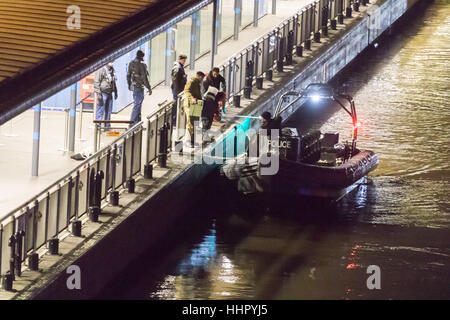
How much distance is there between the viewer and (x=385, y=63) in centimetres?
3950

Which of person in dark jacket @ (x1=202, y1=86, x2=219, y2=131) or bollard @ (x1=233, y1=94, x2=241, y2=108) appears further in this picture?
bollard @ (x1=233, y1=94, x2=241, y2=108)

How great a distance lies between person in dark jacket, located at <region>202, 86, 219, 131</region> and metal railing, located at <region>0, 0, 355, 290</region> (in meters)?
0.44

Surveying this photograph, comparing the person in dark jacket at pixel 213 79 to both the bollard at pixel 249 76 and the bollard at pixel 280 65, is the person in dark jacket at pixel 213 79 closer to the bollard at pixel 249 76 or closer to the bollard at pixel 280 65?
the bollard at pixel 249 76

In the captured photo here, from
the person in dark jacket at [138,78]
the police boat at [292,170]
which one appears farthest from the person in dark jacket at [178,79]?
the police boat at [292,170]

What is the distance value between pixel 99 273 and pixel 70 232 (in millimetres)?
762

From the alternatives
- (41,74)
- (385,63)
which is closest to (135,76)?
(41,74)

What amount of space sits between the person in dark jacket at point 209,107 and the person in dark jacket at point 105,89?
68.4 inches

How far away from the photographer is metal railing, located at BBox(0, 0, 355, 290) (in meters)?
18.7

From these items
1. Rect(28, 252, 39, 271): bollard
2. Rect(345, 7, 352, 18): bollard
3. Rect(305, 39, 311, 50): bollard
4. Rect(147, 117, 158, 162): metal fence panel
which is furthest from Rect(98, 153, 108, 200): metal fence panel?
Rect(345, 7, 352, 18): bollard

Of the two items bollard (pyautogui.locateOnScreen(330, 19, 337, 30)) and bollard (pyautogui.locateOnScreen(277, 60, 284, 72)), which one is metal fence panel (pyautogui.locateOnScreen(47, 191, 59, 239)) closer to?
bollard (pyautogui.locateOnScreen(277, 60, 284, 72))

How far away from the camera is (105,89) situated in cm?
2592

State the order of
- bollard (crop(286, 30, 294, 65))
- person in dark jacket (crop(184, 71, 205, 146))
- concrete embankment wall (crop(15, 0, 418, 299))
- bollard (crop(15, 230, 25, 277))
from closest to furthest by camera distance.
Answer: bollard (crop(15, 230, 25, 277)) → concrete embankment wall (crop(15, 0, 418, 299)) → person in dark jacket (crop(184, 71, 205, 146)) → bollard (crop(286, 30, 294, 65))

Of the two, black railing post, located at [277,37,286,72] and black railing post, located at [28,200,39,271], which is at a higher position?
black railing post, located at [277,37,286,72]
